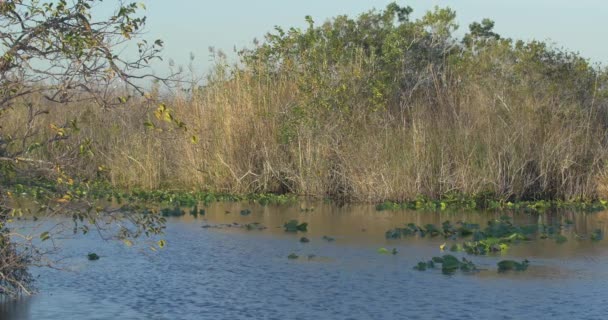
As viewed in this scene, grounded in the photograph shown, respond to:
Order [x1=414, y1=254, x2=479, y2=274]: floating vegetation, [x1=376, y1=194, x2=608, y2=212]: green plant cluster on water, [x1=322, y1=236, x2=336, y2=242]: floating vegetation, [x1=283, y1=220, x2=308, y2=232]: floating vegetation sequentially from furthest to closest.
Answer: [x1=376, y1=194, x2=608, y2=212]: green plant cluster on water, [x1=283, y1=220, x2=308, y2=232]: floating vegetation, [x1=322, y1=236, x2=336, y2=242]: floating vegetation, [x1=414, y1=254, x2=479, y2=274]: floating vegetation

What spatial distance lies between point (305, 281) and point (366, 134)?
964 centimetres

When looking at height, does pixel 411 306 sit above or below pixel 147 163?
below

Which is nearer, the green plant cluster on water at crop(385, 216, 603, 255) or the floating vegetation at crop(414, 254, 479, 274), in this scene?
the floating vegetation at crop(414, 254, 479, 274)

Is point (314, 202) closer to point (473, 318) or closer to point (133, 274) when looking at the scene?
point (133, 274)

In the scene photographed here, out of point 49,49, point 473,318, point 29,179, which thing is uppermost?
point 49,49

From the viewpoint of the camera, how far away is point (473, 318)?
29.1 feet

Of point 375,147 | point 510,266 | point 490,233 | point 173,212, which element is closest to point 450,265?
point 510,266

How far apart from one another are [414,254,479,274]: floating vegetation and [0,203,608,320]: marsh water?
0.16m

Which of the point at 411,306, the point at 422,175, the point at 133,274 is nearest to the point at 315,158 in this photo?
the point at 422,175

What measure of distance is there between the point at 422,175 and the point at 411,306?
31.9 feet

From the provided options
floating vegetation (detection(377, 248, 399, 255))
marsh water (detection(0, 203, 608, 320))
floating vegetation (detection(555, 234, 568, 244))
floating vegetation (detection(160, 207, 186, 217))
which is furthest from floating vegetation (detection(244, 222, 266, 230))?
floating vegetation (detection(555, 234, 568, 244))

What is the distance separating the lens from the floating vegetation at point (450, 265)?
1127 cm

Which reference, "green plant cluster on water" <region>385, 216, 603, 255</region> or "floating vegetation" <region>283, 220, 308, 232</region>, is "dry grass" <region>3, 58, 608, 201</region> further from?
"floating vegetation" <region>283, 220, 308, 232</region>

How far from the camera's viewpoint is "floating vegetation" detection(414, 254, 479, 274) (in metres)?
11.3
